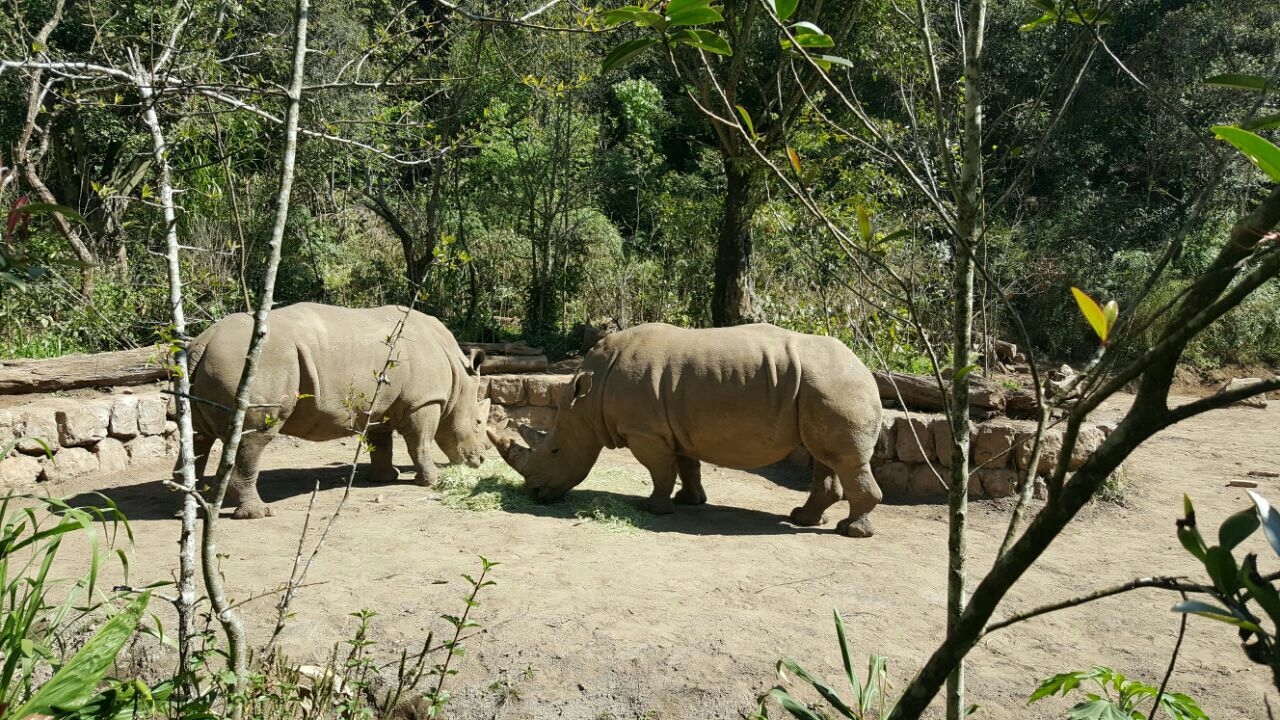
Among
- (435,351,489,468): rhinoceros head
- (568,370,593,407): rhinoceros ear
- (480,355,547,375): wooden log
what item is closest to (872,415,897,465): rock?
(568,370,593,407): rhinoceros ear

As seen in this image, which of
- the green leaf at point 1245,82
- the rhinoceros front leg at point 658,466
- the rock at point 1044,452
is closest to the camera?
the green leaf at point 1245,82

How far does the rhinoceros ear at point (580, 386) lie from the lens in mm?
7734

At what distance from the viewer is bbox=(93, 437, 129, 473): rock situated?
8758 mm

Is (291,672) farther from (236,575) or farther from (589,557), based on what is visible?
(589,557)

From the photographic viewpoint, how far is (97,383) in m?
9.81

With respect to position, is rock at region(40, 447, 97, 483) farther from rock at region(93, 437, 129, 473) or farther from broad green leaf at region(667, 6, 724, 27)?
broad green leaf at region(667, 6, 724, 27)

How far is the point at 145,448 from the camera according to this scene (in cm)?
925

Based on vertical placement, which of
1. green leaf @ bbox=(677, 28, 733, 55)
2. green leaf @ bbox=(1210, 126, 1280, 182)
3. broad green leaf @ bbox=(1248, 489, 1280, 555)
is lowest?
broad green leaf @ bbox=(1248, 489, 1280, 555)

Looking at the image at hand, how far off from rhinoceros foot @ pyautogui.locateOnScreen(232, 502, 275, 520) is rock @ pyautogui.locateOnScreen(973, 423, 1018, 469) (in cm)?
571

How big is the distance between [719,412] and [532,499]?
1.76m

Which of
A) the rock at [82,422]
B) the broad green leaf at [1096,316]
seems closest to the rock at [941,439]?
the broad green leaf at [1096,316]

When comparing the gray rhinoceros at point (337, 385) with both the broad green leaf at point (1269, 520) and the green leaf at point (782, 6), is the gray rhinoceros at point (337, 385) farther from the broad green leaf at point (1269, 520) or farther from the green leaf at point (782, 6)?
the broad green leaf at point (1269, 520)

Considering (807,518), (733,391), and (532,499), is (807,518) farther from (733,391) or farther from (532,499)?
(532,499)

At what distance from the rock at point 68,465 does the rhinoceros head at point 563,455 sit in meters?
3.96
